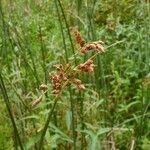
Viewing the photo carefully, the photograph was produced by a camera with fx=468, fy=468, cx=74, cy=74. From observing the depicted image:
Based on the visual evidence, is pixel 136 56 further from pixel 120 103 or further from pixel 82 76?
pixel 82 76

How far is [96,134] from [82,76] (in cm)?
55

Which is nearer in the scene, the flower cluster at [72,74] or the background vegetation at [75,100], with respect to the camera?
the flower cluster at [72,74]

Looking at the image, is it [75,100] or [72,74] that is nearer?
[72,74]

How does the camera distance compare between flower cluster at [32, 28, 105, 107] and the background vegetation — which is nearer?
flower cluster at [32, 28, 105, 107]

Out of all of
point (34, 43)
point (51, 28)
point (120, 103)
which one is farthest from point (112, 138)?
point (51, 28)

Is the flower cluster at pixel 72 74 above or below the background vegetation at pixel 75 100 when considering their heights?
above

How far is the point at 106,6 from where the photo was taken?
4.26 metres

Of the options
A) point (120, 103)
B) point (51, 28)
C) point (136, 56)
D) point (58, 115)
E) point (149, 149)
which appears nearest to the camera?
point (149, 149)

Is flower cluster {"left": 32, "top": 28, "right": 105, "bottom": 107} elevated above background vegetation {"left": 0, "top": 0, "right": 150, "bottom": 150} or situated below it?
above

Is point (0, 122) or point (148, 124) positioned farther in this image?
point (148, 124)

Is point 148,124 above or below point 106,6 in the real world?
below

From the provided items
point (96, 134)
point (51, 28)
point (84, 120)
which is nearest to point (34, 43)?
point (51, 28)

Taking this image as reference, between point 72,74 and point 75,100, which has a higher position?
point 72,74

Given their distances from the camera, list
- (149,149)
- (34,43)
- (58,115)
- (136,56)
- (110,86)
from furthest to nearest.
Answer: (34,43) < (136,56) < (110,86) < (58,115) < (149,149)
